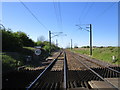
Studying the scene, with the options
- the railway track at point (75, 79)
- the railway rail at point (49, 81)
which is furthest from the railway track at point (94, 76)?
the railway rail at point (49, 81)

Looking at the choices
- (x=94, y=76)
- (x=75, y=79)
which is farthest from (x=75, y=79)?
(x=94, y=76)

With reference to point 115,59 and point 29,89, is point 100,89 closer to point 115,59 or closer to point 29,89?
point 29,89

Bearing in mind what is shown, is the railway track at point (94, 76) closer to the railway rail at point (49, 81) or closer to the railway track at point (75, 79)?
the railway track at point (75, 79)

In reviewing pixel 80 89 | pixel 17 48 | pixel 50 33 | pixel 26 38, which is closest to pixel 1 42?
pixel 17 48

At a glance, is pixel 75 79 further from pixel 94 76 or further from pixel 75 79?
pixel 94 76

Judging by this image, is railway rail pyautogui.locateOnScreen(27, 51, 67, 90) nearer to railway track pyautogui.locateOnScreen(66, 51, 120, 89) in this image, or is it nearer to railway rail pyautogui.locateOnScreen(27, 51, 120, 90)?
railway rail pyautogui.locateOnScreen(27, 51, 120, 90)

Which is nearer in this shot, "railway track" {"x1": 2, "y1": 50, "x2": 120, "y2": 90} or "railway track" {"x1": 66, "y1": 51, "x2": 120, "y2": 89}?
"railway track" {"x1": 2, "y1": 50, "x2": 120, "y2": 90}

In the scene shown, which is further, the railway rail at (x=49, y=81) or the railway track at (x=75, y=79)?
the railway rail at (x=49, y=81)

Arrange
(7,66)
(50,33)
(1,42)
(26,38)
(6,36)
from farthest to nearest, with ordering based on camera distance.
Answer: (50,33), (26,38), (6,36), (1,42), (7,66)

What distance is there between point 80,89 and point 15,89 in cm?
270

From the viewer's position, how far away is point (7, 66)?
11.6 meters

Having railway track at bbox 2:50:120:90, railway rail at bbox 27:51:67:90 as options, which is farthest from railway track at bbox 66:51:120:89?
railway rail at bbox 27:51:67:90

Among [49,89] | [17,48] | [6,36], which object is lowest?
[49,89]

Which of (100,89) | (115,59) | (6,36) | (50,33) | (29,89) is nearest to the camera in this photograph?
(100,89)
